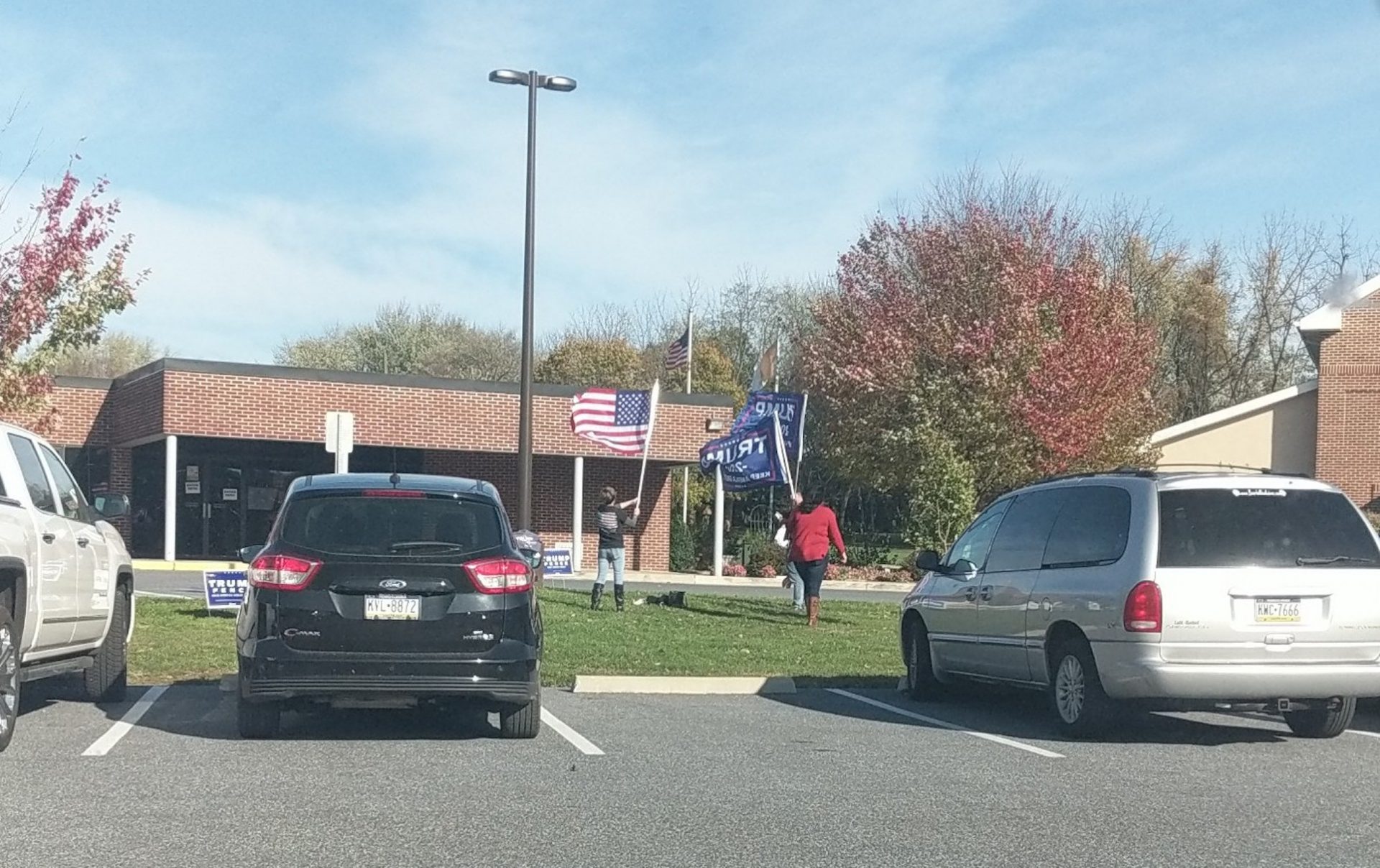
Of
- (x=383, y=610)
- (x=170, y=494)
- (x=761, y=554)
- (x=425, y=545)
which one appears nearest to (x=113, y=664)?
(x=383, y=610)

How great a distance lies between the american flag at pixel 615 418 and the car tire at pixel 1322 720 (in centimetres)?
1717

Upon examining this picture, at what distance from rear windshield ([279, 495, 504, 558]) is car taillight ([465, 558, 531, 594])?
0.43 feet

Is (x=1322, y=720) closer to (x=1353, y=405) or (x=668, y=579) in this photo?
(x=668, y=579)

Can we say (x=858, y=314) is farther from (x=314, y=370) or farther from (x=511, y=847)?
(x=511, y=847)

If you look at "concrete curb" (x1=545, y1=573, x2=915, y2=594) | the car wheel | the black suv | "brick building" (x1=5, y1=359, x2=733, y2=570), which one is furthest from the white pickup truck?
"brick building" (x1=5, y1=359, x2=733, y2=570)

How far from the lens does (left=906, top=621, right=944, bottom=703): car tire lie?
12148mm

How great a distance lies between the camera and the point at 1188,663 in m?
9.20

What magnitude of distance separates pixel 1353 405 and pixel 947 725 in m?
25.4

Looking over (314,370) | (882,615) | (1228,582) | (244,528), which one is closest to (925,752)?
(1228,582)

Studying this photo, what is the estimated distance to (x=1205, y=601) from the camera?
30.2 feet

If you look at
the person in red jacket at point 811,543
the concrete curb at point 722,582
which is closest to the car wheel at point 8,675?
the person in red jacket at point 811,543

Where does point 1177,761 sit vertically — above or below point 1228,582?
below

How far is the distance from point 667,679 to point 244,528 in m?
22.9

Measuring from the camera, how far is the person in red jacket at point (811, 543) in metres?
17.9
